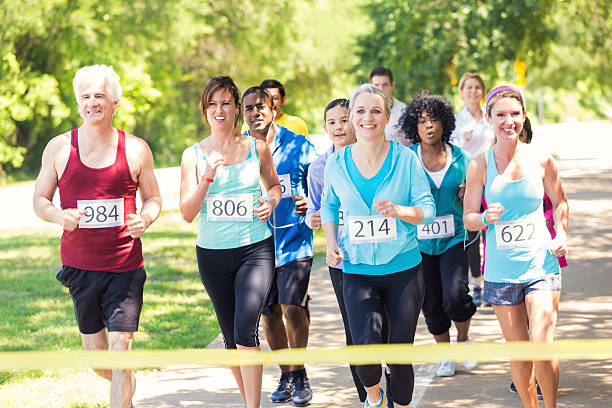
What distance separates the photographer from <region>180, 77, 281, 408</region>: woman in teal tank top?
17.9 feet

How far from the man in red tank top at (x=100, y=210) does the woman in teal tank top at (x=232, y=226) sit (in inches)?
13.8

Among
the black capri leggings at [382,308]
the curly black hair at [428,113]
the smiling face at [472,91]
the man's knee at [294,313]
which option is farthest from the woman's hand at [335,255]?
the smiling face at [472,91]

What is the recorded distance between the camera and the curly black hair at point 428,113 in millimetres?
6746

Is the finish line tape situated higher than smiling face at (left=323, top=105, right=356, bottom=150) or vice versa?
smiling face at (left=323, top=105, right=356, bottom=150)

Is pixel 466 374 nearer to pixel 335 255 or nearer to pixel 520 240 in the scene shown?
pixel 520 240

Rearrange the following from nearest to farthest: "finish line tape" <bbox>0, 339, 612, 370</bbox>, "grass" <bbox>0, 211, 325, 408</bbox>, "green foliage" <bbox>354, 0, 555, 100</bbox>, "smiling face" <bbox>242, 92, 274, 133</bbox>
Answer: "finish line tape" <bbox>0, 339, 612, 370</bbox> < "smiling face" <bbox>242, 92, 274, 133</bbox> < "grass" <bbox>0, 211, 325, 408</bbox> < "green foliage" <bbox>354, 0, 555, 100</bbox>

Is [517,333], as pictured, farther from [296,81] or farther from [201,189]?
[296,81]

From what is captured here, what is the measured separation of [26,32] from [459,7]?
58.7 feet

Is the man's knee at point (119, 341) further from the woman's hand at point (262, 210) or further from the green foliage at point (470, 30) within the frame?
the green foliage at point (470, 30)

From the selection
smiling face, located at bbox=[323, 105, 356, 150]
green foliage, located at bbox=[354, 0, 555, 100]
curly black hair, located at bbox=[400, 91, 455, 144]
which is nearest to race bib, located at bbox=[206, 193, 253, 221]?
smiling face, located at bbox=[323, 105, 356, 150]

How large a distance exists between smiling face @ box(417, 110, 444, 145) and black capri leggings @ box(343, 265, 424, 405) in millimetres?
1731

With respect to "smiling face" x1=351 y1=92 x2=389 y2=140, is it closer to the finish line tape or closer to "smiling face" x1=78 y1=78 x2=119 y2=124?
"smiling face" x1=78 y1=78 x2=119 y2=124

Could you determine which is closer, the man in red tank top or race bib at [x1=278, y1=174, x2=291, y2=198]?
the man in red tank top

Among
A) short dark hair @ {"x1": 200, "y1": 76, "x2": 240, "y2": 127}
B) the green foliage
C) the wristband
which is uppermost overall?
the green foliage
